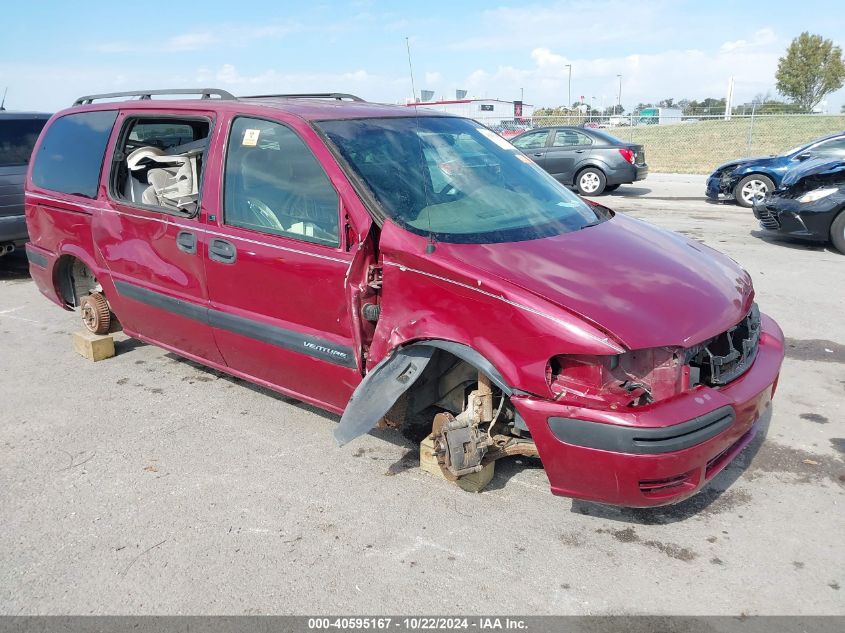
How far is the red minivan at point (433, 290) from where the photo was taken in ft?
8.58

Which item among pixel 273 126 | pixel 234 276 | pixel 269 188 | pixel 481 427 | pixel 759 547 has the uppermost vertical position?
pixel 273 126

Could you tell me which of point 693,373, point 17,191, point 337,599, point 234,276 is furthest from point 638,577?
point 17,191

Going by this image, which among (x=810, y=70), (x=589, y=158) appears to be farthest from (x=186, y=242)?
(x=810, y=70)

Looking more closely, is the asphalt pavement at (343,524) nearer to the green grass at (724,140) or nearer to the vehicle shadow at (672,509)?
the vehicle shadow at (672,509)

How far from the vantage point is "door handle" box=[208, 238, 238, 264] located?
3.65 meters

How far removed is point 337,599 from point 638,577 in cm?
119

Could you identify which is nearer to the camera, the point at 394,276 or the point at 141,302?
the point at 394,276

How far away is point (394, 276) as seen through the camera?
3.03 meters

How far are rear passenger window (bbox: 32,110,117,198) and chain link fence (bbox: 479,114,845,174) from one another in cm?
1671

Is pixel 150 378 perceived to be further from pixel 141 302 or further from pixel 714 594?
pixel 714 594

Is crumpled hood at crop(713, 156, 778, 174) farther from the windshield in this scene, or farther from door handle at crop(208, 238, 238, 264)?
door handle at crop(208, 238, 238, 264)

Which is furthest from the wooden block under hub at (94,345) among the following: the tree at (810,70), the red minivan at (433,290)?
the tree at (810,70)

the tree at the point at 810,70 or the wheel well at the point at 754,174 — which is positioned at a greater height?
the tree at the point at 810,70

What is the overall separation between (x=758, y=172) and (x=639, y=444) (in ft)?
35.5
